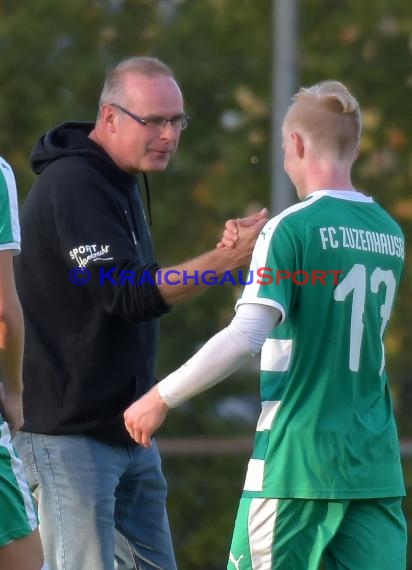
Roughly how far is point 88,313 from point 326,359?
882mm

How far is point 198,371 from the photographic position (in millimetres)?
3643

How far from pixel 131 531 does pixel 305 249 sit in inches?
55.1

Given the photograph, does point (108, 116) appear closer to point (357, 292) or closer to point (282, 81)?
point (357, 292)

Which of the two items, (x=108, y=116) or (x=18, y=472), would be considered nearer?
(x=18, y=472)

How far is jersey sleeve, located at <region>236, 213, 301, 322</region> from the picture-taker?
11.9 ft

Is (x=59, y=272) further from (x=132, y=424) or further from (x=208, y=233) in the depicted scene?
(x=208, y=233)

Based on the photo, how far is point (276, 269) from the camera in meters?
3.65

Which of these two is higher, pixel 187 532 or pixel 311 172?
pixel 311 172

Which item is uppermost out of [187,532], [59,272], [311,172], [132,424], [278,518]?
[311,172]

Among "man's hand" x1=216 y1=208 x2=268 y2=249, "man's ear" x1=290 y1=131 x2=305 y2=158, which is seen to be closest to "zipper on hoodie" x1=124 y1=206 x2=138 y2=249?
"man's hand" x1=216 y1=208 x2=268 y2=249

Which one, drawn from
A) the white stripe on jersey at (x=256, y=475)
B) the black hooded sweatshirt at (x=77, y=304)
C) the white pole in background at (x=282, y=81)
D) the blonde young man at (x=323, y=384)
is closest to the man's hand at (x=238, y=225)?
the blonde young man at (x=323, y=384)

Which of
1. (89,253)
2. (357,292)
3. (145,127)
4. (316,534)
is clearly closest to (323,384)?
(357,292)

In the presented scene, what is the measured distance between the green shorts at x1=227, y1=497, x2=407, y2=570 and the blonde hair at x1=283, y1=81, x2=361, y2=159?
99cm

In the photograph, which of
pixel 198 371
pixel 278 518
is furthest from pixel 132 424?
pixel 278 518
